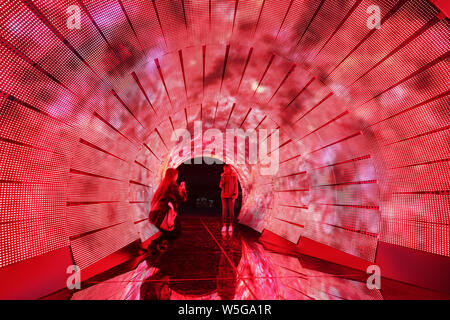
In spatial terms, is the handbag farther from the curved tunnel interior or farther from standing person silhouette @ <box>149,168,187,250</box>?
the curved tunnel interior

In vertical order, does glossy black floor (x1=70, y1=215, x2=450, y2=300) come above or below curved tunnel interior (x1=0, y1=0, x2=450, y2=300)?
below

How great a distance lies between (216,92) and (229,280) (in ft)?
15.0

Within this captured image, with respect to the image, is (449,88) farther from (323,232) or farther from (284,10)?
(323,232)

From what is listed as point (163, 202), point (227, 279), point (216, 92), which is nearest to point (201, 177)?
point (163, 202)

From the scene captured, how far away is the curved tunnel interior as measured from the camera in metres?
2.76

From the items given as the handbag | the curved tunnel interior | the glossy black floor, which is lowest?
the glossy black floor

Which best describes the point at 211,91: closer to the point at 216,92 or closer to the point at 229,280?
the point at 216,92

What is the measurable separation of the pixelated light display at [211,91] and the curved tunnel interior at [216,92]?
0.8 inches

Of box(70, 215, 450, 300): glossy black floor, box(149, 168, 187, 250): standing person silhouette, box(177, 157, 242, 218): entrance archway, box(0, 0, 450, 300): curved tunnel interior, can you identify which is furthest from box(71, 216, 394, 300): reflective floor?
box(177, 157, 242, 218): entrance archway

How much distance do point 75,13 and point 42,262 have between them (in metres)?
2.92

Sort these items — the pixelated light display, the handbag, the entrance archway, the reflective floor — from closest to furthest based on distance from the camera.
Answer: the pixelated light display, the reflective floor, the handbag, the entrance archway

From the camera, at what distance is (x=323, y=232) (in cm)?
578

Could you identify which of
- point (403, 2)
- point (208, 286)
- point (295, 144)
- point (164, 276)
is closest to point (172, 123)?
point (295, 144)

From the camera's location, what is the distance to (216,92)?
6496 millimetres
